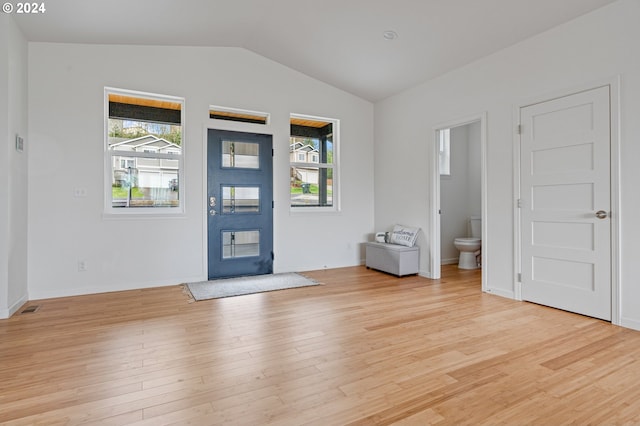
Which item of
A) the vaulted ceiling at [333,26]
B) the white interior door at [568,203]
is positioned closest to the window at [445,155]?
the vaulted ceiling at [333,26]

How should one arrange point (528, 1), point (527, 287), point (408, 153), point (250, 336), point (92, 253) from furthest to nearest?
1. point (408, 153)
2. point (92, 253)
3. point (527, 287)
4. point (528, 1)
5. point (250, 336)

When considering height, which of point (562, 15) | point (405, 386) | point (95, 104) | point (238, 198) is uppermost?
point (562, 15)

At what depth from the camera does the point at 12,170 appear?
3340mm

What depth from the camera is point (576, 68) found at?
324 cm

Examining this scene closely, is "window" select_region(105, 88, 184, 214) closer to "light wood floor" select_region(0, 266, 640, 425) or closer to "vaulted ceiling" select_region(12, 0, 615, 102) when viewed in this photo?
"vaulted ceiling" select_region(12, 0, 615, 102)

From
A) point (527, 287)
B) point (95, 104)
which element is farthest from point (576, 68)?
point (95, 104)

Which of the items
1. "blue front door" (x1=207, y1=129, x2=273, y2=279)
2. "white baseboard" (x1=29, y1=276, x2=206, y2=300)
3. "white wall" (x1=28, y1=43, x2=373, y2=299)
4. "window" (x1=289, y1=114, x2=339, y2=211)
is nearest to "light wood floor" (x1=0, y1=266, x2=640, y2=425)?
"white baseboard" (x1=29, y1=276, x2=206, y2=300)

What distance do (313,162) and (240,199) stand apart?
1403mm

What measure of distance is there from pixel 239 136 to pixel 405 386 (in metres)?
4.03

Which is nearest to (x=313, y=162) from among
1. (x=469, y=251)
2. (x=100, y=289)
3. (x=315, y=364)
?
(x=469, y=251)

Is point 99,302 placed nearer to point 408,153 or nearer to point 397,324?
point 397,324

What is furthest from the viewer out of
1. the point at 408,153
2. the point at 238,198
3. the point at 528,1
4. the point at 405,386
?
the point at 408,153

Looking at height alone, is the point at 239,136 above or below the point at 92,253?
above

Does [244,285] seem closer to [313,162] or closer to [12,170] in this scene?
[313,162]
